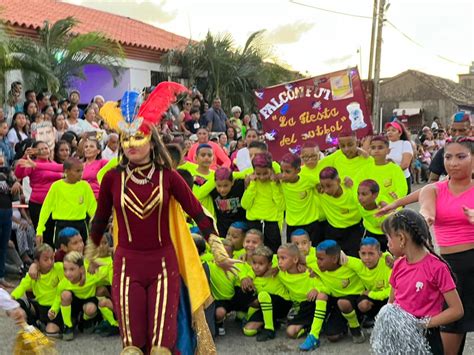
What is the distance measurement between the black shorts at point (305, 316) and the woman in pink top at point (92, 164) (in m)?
3.14

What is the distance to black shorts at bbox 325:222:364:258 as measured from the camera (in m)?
6.57

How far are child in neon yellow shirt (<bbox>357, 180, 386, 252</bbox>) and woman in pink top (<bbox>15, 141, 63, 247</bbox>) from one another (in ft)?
12.0

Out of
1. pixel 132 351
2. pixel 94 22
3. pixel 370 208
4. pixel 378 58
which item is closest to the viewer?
pixel 132 351

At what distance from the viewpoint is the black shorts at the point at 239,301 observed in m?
6.02

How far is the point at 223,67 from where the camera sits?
62.2 ft

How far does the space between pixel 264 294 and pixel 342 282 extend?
712 millimetres

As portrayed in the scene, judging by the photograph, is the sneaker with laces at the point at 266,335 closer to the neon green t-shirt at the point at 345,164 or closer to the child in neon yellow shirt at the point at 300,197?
the child in neon yellow shirt at the point at 300,197

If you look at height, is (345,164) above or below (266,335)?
above

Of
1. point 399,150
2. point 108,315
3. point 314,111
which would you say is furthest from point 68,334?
point 399,150

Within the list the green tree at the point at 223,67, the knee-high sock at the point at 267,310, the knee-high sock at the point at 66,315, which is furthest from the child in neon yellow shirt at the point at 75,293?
the green tree at the point at 223,67

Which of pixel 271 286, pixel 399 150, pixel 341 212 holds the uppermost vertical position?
pixel 399 150

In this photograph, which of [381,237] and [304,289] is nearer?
[304,289]

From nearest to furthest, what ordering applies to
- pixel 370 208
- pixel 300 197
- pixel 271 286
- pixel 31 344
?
pixel 31 344 → pixel 271 286 → pixel 370 208 → pixel 300 197

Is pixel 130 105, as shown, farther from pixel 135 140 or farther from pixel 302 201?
pixel 302 201
